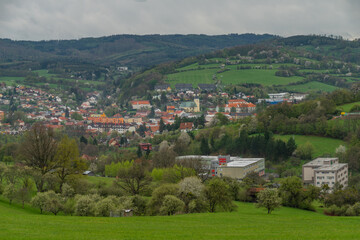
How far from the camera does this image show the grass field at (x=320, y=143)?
78.9m

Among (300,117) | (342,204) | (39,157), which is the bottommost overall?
(342,204)

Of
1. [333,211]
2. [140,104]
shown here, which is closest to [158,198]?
[333,211]

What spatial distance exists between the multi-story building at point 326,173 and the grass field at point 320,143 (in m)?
8.52

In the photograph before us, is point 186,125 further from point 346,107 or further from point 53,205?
point 53,205

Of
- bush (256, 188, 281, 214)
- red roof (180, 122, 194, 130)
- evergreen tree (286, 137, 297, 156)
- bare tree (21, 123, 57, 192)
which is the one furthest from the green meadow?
bush (256, 188, 281, 214)

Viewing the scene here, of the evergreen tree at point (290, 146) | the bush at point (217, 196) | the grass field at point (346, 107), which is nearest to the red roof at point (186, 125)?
the grass field at point (346, 107)

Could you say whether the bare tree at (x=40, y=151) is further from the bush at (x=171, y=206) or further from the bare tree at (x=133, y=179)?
the bush at (x=171, y=206)

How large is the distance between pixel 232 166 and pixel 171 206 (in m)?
35.0

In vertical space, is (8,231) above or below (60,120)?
below

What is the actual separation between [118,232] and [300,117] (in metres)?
70.9

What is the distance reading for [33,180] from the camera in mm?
49125

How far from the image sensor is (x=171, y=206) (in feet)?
129

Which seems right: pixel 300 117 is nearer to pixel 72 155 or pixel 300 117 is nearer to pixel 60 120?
pixel 72 155

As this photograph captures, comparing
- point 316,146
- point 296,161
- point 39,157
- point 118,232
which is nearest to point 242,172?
point 296,161
